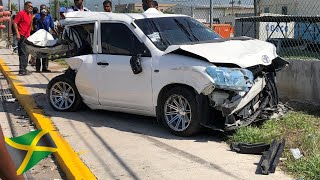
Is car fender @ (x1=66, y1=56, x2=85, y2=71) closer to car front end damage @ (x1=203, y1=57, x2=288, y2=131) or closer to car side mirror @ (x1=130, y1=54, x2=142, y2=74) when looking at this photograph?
car side mirror @ (x1=130, y1=54, x2=142, y2=74)

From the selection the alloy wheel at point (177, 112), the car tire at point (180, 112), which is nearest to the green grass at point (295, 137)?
the car tire at point (180, 112)

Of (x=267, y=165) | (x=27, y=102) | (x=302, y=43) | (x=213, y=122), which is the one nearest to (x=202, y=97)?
(x=213, y=122)

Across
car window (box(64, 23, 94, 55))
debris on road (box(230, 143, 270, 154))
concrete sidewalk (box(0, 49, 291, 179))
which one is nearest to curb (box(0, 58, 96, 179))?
concrete sidewalk (box(0, 49, 291, 179))

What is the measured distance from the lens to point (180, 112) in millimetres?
6234

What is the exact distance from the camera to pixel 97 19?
24.1 feet

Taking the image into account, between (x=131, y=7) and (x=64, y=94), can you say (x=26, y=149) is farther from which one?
(x=131, y=7)

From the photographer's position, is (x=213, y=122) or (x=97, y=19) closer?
(x=213, y=122)

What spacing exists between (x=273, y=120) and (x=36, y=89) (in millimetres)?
5565

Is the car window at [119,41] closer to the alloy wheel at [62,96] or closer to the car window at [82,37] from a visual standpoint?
the car window at [82,37]

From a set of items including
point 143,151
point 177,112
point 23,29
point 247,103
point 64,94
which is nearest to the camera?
point 143,151

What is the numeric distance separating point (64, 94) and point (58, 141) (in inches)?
79.4

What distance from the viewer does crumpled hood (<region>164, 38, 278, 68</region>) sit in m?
5.96

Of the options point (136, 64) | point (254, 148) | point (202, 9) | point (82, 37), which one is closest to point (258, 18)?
point (202, 9)

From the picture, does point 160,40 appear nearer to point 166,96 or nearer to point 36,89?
point 166,96
